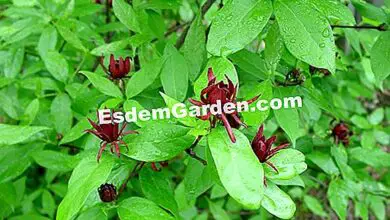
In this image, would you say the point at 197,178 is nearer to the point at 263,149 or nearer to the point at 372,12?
the point at 263,149

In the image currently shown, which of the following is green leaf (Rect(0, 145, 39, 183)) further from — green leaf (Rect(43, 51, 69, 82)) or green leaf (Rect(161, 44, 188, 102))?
green leaf (Rect(161, 44, 188, 102))

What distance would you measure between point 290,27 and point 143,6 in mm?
428

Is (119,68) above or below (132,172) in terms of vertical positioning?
above

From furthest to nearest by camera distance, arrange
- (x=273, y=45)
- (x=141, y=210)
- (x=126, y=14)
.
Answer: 1. (x=126, y=14)
2. (x=273, y=45)
3. (x=141, y=210)

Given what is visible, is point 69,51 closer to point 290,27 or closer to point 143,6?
point 143,6

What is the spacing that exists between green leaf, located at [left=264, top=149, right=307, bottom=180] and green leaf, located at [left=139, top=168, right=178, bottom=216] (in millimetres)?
248

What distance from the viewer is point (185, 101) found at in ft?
3.67

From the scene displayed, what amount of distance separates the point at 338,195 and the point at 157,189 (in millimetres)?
564

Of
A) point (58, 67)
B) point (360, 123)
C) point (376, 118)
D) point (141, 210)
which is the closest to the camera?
point (141, 210)

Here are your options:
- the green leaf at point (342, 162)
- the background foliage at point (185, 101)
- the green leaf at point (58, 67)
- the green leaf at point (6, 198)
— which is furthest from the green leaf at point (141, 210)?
the green leaf at point (342, 162)

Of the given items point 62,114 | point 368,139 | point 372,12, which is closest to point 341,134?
point 368,139

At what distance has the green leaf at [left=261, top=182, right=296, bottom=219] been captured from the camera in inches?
32.7

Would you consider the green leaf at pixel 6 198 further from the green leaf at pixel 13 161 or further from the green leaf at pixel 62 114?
the green leaf at pixel 62 114

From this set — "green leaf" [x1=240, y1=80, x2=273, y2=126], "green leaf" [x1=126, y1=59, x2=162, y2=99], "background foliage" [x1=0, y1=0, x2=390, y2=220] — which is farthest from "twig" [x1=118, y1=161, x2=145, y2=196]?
"green leaf" [x1=240, y1=80, x2=273, y2=126]
